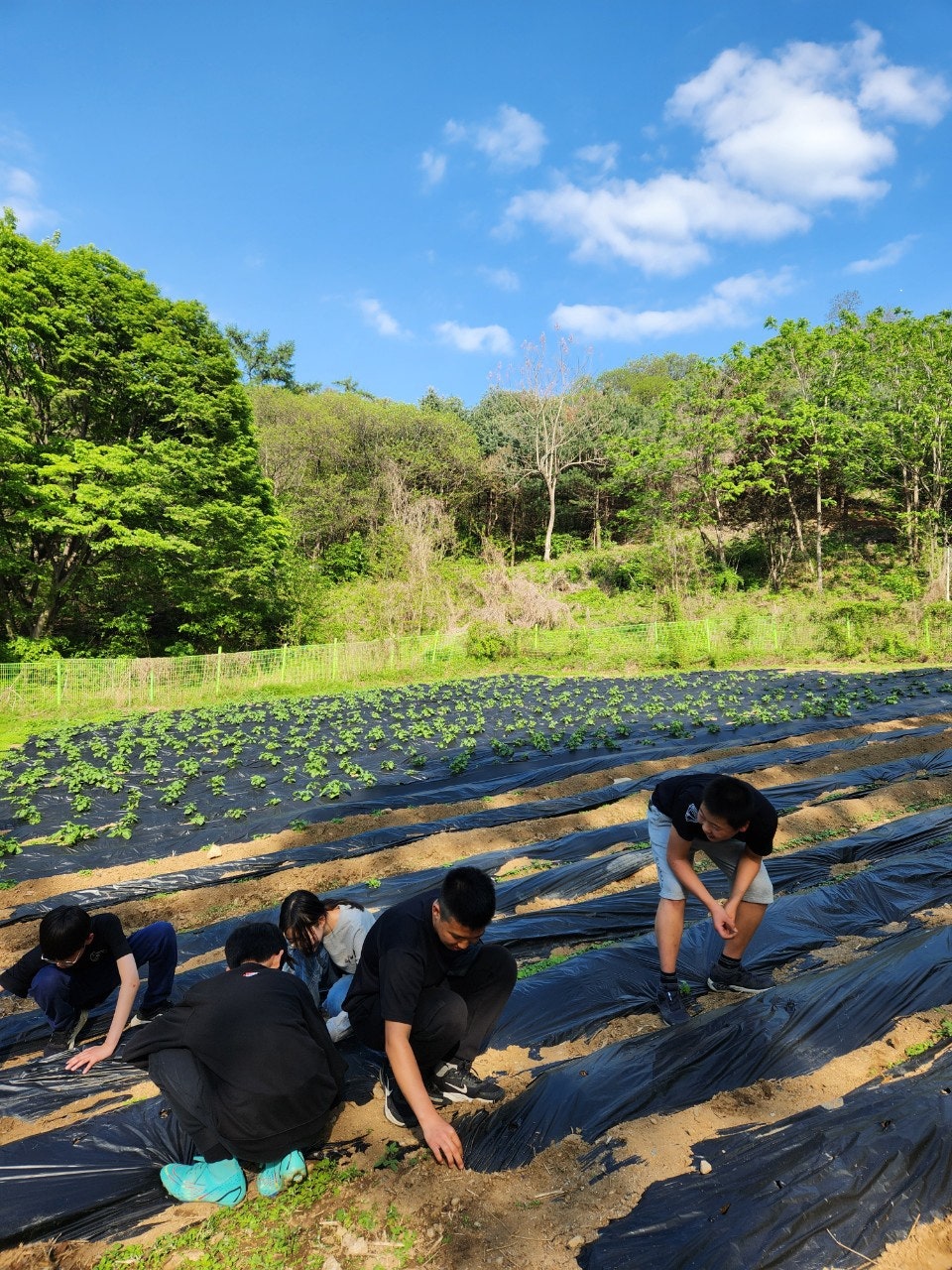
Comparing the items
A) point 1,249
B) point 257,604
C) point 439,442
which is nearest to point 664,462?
point 439,442

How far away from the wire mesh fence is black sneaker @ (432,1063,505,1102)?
17.6 meters

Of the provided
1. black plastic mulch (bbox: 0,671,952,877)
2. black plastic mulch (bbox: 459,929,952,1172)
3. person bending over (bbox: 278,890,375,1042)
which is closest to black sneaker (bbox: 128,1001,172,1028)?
person bending over (bbox: 278,890,375,1042)

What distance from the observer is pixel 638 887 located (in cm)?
521

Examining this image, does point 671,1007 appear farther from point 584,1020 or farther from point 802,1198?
point 802,1198

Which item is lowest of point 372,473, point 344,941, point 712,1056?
point 712,1056

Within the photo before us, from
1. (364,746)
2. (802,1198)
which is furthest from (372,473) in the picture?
(802,1198)

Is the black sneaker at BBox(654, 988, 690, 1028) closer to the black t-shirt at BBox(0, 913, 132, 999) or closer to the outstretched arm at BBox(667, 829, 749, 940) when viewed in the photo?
the outstretched arm at BBox(667, 829, 749, 940)

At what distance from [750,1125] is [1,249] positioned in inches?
1023

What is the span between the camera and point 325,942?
11.8 ft

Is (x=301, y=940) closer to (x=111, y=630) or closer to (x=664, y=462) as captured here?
(x=111, y=630)

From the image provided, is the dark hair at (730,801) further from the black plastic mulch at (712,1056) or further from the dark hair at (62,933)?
the dark hair at (62,933)

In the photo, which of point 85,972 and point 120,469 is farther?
point 120,469

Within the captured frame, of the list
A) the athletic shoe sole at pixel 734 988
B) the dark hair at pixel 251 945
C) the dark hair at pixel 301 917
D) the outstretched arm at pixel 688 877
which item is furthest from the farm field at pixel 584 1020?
the dark hair at pixel 251 945

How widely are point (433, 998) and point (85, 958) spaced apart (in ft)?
6.60
